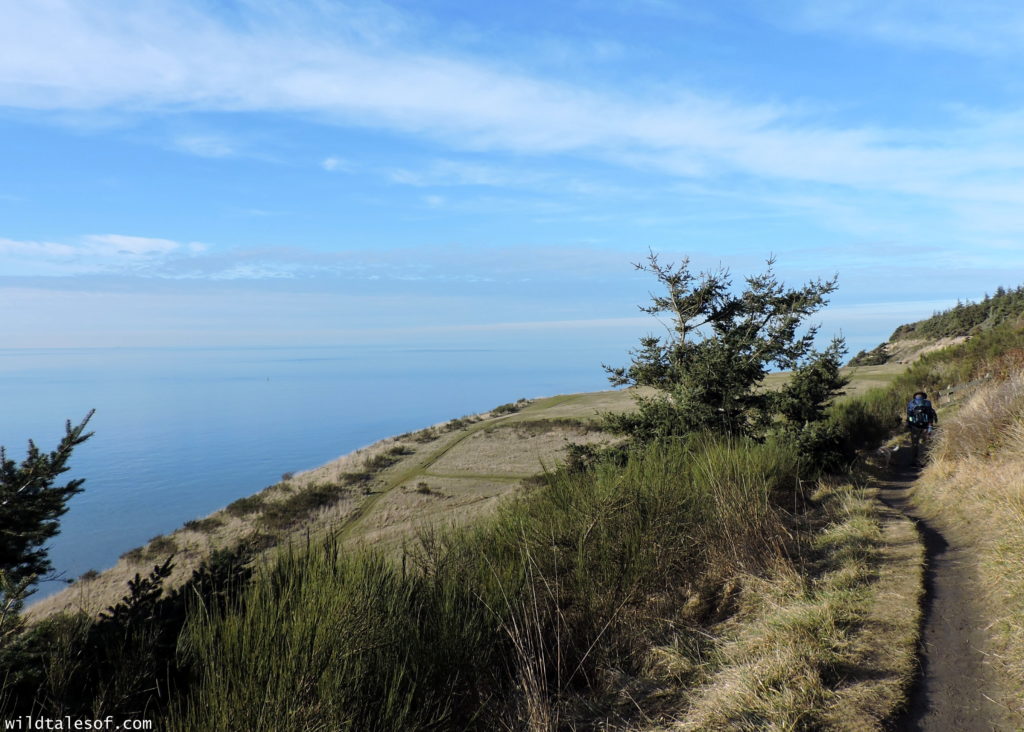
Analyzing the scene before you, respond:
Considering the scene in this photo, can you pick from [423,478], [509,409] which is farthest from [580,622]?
[509,409]

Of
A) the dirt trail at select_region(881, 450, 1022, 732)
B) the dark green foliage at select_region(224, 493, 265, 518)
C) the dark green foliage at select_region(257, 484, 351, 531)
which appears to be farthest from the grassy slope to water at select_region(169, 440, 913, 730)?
the dark green foliage at select_region(224, 493, 265, 518)

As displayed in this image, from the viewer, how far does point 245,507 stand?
24172 mm

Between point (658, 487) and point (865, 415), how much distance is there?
17.1 meters

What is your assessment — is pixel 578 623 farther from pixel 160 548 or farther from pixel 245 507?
pixel 245 507

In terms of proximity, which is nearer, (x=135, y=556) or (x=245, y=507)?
(x=135, y=556)

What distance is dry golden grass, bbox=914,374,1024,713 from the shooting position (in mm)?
4090

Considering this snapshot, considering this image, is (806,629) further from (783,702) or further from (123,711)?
(123,711)

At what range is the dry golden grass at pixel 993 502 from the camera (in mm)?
4090

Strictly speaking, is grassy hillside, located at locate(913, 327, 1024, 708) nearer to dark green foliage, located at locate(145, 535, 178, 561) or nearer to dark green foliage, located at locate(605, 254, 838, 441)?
dark green foliage, located at locate(605, 254, 838, 441)

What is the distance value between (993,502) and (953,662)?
4068 mm

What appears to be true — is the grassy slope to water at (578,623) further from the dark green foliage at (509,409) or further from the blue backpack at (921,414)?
the dark green foliage at (509,409)

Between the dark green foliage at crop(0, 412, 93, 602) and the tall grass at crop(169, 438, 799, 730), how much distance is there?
1.92m

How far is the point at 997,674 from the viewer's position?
3816mm

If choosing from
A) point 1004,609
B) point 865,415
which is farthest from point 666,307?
A: point 1004,609
